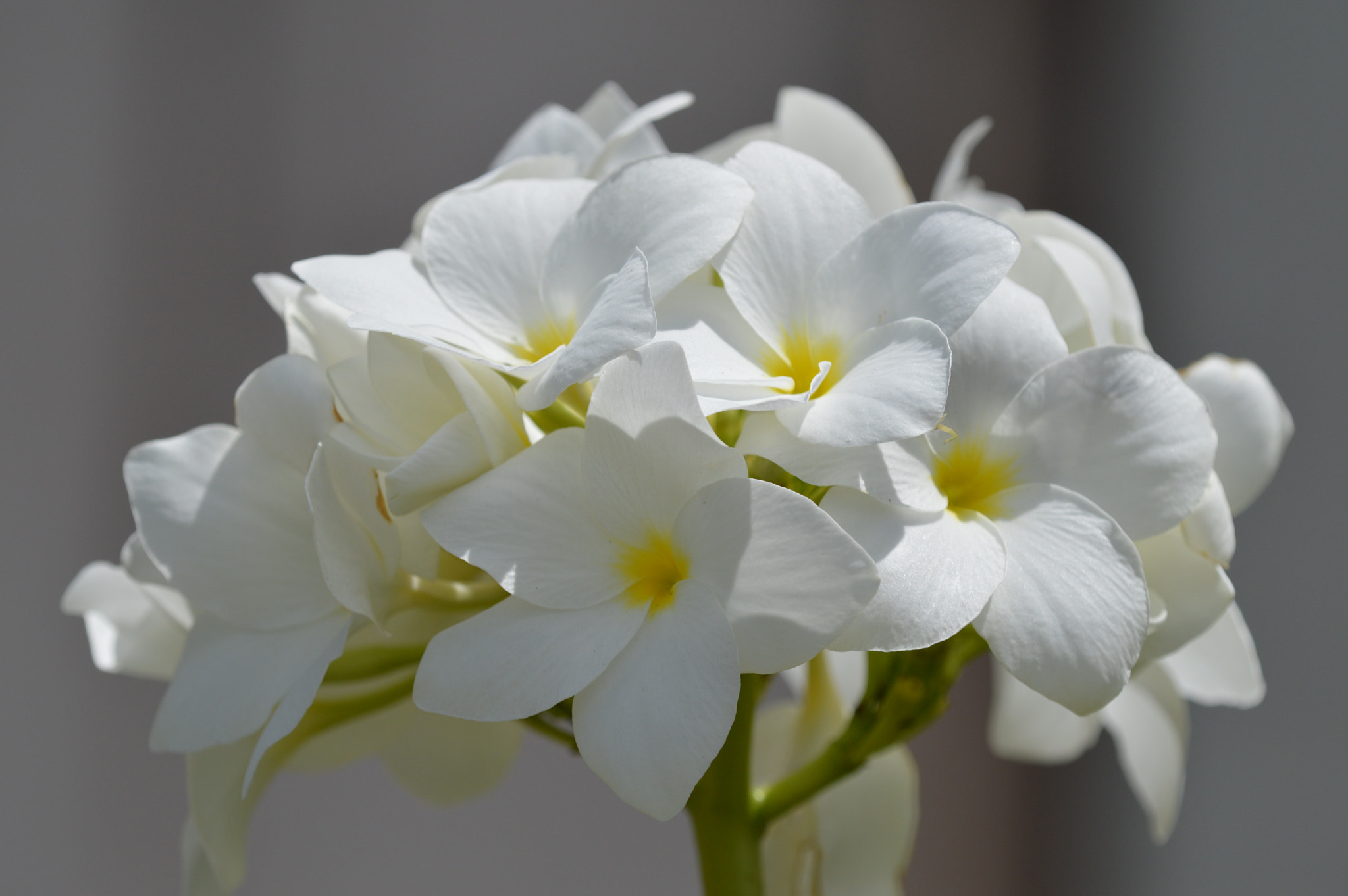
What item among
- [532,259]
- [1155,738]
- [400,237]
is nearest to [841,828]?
[1155,738]

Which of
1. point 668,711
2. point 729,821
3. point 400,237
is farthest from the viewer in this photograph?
point 400,237

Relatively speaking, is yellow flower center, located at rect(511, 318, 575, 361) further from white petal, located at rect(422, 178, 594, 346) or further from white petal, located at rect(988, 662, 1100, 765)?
white petal, located at rect(988, 662, 1100, 765)

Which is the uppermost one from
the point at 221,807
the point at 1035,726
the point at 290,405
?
the point at 290,405

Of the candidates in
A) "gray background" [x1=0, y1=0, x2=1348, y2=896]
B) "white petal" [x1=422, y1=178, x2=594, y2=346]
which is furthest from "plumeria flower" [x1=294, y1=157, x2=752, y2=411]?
Result: "gray background" [x1=0, y1=0, x2=1348, y2=896]

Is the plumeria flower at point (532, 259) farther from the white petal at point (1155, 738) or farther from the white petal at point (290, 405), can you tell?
the white petal at point (1155, 738)

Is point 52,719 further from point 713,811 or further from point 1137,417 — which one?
point 1137,417

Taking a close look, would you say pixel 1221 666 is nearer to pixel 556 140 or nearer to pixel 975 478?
pixel 975 478

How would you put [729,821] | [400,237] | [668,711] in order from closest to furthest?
[668,711] → [729,821] → [400,237]

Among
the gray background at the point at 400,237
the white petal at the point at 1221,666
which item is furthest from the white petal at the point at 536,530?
the gray background at the point at 400,237
